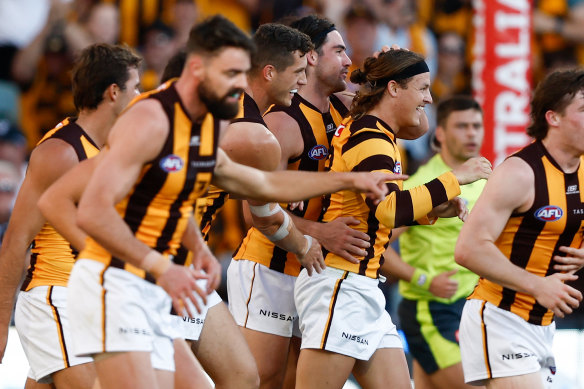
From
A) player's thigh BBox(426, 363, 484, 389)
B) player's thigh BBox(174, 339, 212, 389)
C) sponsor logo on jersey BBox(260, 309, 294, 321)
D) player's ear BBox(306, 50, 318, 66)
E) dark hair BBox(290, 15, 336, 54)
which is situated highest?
dark hair BBox(290, 15, 336, 54)

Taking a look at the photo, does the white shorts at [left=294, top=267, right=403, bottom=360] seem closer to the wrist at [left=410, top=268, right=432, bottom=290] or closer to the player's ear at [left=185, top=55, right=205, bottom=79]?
the wrist at [left=410, top=268, right=432, bottom=290]

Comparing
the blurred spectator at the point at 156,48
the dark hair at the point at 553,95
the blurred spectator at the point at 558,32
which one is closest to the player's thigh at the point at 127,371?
the dark hair at the point at 553,95

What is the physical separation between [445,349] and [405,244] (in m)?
0.78

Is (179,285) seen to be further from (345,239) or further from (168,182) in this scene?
(345,239)

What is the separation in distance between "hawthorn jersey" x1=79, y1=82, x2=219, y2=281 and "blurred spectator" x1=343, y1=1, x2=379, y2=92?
635 cm

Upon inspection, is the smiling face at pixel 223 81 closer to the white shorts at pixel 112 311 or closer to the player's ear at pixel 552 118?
the white shorts at pixel 112 311

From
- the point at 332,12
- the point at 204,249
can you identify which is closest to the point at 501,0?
the point at 332,12

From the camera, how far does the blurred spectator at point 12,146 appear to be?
8.72 meters

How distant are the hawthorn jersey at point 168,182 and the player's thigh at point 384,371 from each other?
145 cm

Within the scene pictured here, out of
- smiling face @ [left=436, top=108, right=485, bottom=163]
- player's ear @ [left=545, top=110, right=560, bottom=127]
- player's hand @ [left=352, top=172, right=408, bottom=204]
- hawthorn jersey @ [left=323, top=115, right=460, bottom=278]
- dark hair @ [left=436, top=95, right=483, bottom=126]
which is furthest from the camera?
dark hair @ [left=436, top=95, right=483, bottom=126]

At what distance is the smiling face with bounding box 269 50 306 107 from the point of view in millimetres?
5027

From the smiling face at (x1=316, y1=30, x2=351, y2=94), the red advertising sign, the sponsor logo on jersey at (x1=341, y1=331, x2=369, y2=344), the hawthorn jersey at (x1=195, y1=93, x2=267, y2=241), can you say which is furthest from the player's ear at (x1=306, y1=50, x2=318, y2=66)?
the red advertising sign

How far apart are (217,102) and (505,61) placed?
238 inches

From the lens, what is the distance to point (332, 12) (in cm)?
991
